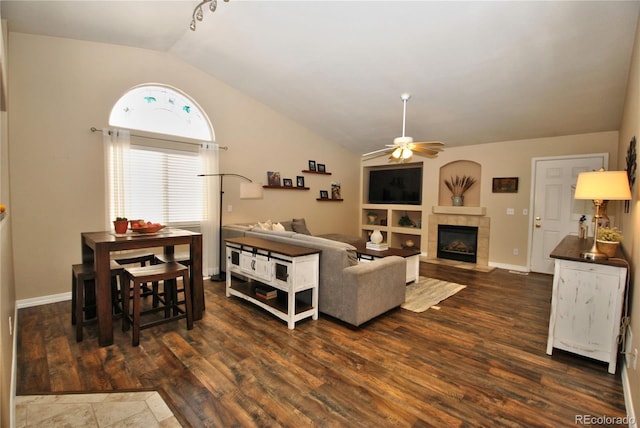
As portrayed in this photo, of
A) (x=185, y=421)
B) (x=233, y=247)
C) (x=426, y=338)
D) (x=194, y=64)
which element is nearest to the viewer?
(x=185, y=421)

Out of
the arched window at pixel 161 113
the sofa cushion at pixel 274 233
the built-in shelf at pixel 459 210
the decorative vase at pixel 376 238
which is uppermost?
the arched window at pixel 161 113

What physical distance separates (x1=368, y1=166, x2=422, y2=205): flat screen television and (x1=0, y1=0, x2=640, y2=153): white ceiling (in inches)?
71.4

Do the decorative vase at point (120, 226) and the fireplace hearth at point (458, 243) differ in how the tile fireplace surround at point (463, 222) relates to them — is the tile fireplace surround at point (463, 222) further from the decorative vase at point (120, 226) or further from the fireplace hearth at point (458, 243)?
the decorative vase at point (120, 226)

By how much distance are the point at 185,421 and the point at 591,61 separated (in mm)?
4911

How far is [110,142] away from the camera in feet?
12.7

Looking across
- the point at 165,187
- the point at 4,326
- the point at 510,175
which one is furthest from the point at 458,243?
the point at 4,326

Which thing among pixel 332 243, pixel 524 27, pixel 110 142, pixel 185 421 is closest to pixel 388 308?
pixel 332 243

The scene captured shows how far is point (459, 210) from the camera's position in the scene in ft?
19.9

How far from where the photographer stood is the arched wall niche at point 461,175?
614cm

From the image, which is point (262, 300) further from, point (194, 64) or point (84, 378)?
point (194, 64)

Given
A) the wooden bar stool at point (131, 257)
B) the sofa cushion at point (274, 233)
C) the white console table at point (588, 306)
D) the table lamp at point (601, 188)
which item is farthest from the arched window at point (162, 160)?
the table lamp at point (601, 188)

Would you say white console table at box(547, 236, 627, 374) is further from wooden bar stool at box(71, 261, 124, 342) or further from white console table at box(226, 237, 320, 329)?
wooden bar stool at box(71, 261, 124, 342)

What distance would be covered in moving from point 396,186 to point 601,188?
4934 mm

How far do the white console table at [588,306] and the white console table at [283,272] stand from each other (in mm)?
2100
